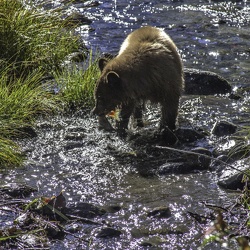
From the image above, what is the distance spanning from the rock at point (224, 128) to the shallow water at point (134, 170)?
0.69 ft

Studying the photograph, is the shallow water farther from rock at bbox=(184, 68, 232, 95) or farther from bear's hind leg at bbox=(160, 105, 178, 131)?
bear's hind leg at bbox=(160, 105, 178, 131)

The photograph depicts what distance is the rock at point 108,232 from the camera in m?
5.34

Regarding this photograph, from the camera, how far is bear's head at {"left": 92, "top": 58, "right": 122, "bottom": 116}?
725 centimetres

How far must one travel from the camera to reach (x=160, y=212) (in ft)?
18.8

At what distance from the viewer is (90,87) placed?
339 inches

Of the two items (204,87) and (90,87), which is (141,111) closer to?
(90,87)

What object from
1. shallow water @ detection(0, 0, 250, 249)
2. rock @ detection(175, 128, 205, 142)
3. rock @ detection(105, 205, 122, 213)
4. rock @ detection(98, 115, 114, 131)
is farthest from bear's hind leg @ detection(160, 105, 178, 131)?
rock @ detection(105, 205, 122, 213)

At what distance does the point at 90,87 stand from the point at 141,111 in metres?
0.86

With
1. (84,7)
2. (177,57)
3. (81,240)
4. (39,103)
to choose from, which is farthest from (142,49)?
(84,7)

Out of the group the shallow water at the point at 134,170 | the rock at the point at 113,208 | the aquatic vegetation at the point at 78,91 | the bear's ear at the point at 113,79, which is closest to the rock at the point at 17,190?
the shallow water at the point at 134,170

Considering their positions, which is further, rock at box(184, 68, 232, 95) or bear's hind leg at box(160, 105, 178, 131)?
rock at box(184, 68, 232, 95)

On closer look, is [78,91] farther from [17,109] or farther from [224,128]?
[224,128]

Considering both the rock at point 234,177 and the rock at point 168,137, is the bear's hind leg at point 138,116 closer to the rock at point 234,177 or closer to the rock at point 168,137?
the rock at point 168,137

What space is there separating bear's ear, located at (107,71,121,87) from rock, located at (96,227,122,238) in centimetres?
228
